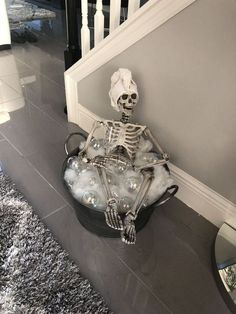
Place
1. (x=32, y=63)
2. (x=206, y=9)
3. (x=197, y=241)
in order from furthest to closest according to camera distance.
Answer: (x=32, y=63)
(x=197, y=241)
(x=206, y=9)

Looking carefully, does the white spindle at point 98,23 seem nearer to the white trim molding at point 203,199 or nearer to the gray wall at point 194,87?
the gray wall at point 194,87

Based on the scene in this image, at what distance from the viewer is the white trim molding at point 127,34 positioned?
1015mm

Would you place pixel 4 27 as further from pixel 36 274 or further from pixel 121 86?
pixel 36 274

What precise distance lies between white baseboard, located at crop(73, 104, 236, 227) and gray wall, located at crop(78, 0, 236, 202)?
3 centimetres

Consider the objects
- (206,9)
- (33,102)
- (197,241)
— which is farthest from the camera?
(33,102)

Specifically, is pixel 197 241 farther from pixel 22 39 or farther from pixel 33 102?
pixel 22 39

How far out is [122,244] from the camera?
1.13 m

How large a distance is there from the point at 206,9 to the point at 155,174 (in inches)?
23.7

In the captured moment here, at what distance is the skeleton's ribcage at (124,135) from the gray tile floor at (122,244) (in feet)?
1.17

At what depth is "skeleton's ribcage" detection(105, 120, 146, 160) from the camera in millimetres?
1102

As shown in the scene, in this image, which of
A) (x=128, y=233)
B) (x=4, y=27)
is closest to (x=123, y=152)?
(x=128, y=233)

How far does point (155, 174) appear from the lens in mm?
1121

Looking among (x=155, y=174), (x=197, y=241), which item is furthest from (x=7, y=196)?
(x=197, y=241)

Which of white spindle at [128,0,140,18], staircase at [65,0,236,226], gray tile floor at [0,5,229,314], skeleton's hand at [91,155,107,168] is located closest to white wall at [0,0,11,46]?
gray tile floor at [0,5,229,314]
